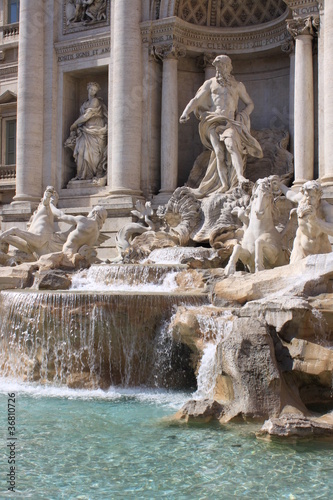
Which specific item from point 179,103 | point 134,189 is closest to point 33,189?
point 134,189

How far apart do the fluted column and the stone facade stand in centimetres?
33

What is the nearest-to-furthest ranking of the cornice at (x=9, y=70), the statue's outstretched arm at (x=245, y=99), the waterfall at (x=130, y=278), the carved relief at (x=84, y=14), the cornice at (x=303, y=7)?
the waterfall at (x=130, y=278)
the cornice at (x=303, y=7)
the statue's outstretched arm at (x=245, y=99)
the carved relief at (x=84, y=14)
the cornice at (x=9, y=70)

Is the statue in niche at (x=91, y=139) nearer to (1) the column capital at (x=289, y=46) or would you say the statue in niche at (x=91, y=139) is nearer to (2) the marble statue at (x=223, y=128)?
(2) the marble statue at (x=223, y=128)

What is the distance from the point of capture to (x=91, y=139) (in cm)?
Result: 1753

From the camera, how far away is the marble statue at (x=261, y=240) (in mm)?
10961

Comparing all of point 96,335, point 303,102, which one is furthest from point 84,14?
point 96,335

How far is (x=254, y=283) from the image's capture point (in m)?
9.27

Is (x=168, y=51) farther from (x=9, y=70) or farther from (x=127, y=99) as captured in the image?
(x=9, y=70)

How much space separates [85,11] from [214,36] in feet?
11.6

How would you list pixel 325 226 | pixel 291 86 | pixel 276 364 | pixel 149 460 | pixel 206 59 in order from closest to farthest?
pixel 149 460, pixel 276 364, pixel 325 226, pixel 291 86, pixel 206 59

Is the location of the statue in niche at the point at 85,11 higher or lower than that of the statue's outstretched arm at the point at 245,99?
higher

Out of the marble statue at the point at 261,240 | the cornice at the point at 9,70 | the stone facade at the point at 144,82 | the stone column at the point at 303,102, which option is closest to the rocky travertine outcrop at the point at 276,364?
the marble statue at the point at 261,240

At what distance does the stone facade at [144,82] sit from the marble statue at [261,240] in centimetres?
344

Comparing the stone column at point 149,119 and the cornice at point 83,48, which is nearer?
the stone column at point 149,119
